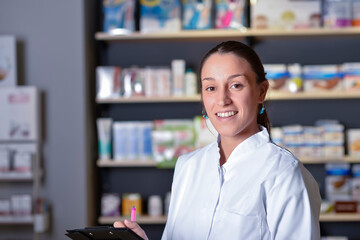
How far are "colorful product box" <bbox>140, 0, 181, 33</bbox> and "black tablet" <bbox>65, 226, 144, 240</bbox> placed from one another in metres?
2.59

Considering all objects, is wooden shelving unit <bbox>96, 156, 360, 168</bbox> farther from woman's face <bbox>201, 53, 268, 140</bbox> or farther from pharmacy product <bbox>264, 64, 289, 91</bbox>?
woman's face <bbox>201, 53, 268, 140</bbox>

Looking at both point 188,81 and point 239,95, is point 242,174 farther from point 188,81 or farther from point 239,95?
point 188,81

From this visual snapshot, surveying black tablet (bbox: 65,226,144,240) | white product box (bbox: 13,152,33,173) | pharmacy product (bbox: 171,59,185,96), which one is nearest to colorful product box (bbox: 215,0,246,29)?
pharmacy product (bbox: 171,59,185,96)

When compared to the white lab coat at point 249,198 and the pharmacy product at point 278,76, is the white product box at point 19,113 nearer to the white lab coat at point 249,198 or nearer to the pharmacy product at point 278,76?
the pharmacy product at point 278,76

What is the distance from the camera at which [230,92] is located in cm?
147

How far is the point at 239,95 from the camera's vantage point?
146 centimetres

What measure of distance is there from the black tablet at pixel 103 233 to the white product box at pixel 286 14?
2676mm

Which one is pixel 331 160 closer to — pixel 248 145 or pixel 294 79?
pixel 294 79

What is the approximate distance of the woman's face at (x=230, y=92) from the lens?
146cm

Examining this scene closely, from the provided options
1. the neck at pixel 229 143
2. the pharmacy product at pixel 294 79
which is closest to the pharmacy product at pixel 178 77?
the pharmacy product at pixel 294 79

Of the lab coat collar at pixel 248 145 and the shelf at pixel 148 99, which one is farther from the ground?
the shelf at pixel 148 99

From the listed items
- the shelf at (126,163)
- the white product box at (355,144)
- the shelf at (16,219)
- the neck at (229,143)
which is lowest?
the shelf at (16,219)

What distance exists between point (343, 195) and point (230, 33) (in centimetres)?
144

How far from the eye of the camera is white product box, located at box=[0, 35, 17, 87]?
11.8 feet
